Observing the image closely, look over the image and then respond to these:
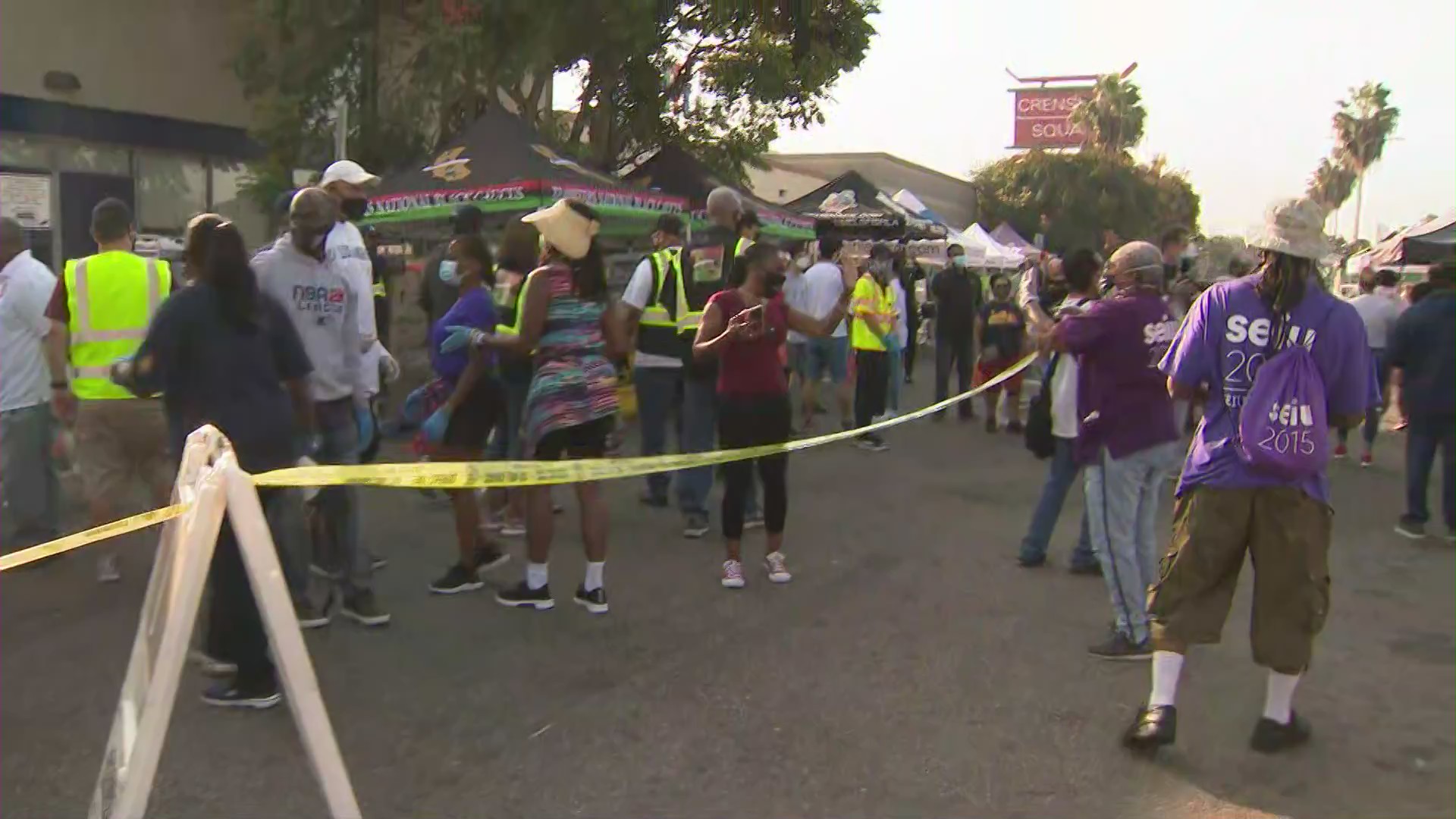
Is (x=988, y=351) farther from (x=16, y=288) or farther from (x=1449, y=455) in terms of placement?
(x=16, y=288)

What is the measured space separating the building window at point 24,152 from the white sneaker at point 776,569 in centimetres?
1224

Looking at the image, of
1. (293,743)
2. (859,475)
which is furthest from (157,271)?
(859,475)

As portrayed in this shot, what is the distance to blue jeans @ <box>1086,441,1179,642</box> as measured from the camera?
16.3ft

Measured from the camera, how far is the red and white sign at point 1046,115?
75812 mm

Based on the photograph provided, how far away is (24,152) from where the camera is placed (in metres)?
14.2

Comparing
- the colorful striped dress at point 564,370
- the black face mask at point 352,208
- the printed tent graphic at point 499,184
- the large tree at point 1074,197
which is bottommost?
the colorful striped dress at point 564,370

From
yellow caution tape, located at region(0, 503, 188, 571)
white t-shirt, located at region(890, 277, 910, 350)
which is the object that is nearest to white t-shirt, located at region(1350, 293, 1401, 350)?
white t-shirt, located at region(890, 277, 910, 350)

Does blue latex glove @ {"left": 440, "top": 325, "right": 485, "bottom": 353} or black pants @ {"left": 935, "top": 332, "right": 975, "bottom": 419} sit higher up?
blue latex glove @ {"left": 440, "top": 325, "right": 485, "bottom": 353}

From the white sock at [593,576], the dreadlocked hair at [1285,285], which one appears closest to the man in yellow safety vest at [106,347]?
the white sock at [593,576]

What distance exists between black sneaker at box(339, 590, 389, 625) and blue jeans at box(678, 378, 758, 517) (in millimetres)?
2274

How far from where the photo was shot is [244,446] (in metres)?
4.18

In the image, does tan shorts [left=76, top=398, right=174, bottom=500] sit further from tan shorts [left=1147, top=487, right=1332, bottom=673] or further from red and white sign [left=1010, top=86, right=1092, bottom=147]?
red and white sign [left=1010, top=86, right=1092, bottom=147]

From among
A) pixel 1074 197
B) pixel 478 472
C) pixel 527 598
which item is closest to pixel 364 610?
pixel 527 598

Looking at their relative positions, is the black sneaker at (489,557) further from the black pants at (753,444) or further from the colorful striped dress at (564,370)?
the black pants at (753,444)
